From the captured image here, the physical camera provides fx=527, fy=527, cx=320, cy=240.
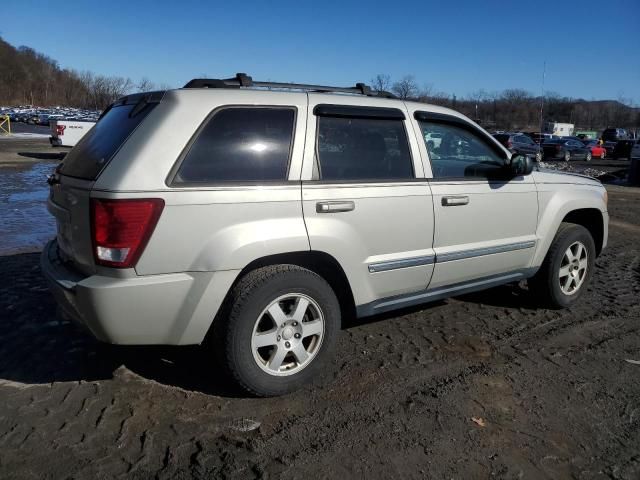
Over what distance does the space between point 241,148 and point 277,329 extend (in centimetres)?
110

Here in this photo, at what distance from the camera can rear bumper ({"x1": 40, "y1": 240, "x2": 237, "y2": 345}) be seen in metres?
2.74

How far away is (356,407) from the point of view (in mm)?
3141

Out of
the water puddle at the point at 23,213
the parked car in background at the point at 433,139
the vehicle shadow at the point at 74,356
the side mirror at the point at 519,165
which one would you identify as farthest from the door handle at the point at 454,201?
the water puddle at the point at 23,213

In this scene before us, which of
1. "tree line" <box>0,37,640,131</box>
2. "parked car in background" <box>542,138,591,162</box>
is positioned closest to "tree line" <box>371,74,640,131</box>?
"tree line" <box>0,37,640,131</box>

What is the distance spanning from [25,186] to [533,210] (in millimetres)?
11447

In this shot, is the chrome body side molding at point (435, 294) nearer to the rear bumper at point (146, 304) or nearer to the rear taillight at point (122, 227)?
the rear bumper at point (146, 304)

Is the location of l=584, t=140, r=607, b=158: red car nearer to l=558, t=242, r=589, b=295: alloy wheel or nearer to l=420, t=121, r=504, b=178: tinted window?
l=558, t=242, r=589, b=295: alloy wheel

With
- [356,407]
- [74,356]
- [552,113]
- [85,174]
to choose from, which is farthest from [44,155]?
[552,113]

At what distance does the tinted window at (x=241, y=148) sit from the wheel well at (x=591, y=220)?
10.2 ft

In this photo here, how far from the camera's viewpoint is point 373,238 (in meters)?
3.45

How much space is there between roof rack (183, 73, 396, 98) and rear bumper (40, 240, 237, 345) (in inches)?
49.4

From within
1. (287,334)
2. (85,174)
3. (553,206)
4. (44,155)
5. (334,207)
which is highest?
→ (85,174)

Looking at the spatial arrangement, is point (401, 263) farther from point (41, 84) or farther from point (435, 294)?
point (41, 84)

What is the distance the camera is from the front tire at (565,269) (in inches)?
186
